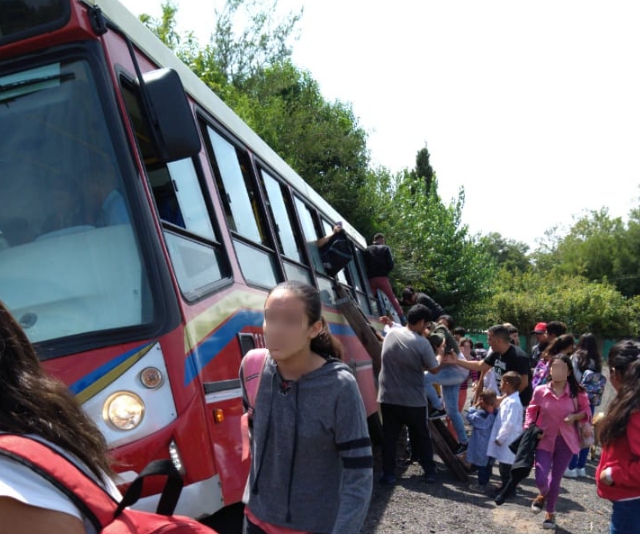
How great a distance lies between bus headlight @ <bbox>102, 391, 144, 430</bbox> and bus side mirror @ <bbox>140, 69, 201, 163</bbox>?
49.6 inches

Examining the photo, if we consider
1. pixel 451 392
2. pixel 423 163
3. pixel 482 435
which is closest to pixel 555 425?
pixel 482 435

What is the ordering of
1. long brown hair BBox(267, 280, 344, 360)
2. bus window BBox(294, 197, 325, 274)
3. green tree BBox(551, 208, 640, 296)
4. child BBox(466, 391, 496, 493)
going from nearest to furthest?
long brown hair BBox(267, 280, 344, 360) < bus window BBox(294, 197, 325, 274) < child BBox(466, 391, 496, 493) < green tree BBox(551, 208, 640, 296)

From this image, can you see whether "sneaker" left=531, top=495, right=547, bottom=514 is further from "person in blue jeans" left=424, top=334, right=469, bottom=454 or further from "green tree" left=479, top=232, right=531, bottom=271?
"green tree" left=479, top=232, right=531, bottom=271

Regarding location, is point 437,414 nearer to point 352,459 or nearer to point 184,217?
point 184,217

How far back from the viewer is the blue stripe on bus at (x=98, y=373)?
3668mm

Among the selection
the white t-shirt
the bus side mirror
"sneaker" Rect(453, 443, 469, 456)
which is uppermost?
the bus side mirror

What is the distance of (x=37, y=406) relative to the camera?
1.62 m

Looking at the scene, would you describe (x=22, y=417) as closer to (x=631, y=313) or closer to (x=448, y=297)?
(x=448, y=297)

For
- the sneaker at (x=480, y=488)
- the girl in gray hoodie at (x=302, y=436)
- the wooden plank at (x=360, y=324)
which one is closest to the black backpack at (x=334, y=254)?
the wooden plank at (x=360, y=324)

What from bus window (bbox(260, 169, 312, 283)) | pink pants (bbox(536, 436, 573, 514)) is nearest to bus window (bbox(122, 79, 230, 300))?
bus window (bbox(260, 169, 312, 283))

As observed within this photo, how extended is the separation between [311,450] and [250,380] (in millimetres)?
535

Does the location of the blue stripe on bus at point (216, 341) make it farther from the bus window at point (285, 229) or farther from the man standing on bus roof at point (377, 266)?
the man standing on bus roof at point (377, 266)

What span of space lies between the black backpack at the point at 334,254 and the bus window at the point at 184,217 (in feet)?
11.8

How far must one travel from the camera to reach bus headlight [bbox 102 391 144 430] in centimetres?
368
